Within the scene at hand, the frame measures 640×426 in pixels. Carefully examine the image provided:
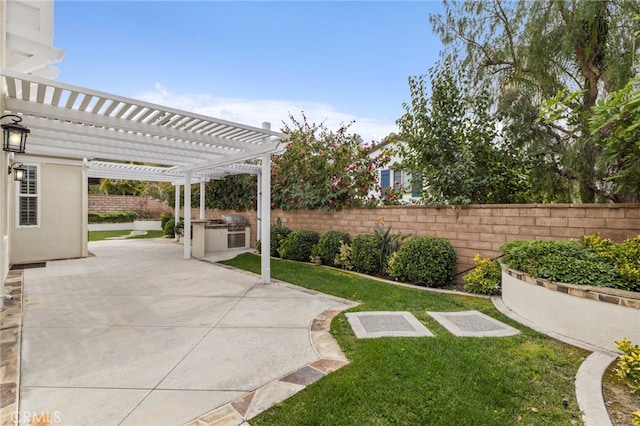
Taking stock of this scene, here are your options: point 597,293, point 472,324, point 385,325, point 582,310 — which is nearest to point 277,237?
point 385,325

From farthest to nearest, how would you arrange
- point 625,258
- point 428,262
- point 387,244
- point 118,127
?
point 387,244 → point 428,262 → point 118,127 → point 625,258

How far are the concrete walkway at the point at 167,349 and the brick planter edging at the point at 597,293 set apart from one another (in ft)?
9.64

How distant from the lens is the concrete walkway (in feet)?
8.30

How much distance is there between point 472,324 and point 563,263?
1478 millimetres

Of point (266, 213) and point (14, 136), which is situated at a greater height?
point (14, 136)

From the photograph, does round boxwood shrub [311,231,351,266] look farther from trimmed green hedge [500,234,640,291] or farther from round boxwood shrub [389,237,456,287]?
trimmed green hedge [500,234,640,291]

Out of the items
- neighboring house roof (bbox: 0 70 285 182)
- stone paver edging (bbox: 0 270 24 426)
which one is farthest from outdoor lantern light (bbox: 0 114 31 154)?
stone paver edging (bbox: 0 270 24 426)

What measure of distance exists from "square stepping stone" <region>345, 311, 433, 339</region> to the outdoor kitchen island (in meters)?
7.53

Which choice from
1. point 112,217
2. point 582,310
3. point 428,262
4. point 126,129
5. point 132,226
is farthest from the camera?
point 132,226

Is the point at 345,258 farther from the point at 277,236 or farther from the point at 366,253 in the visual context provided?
the point at 277,236

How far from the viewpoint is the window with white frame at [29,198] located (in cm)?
910

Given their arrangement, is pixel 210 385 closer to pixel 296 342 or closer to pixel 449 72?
pixel 296 342

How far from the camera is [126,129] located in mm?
5742

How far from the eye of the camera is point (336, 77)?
12.0 m
